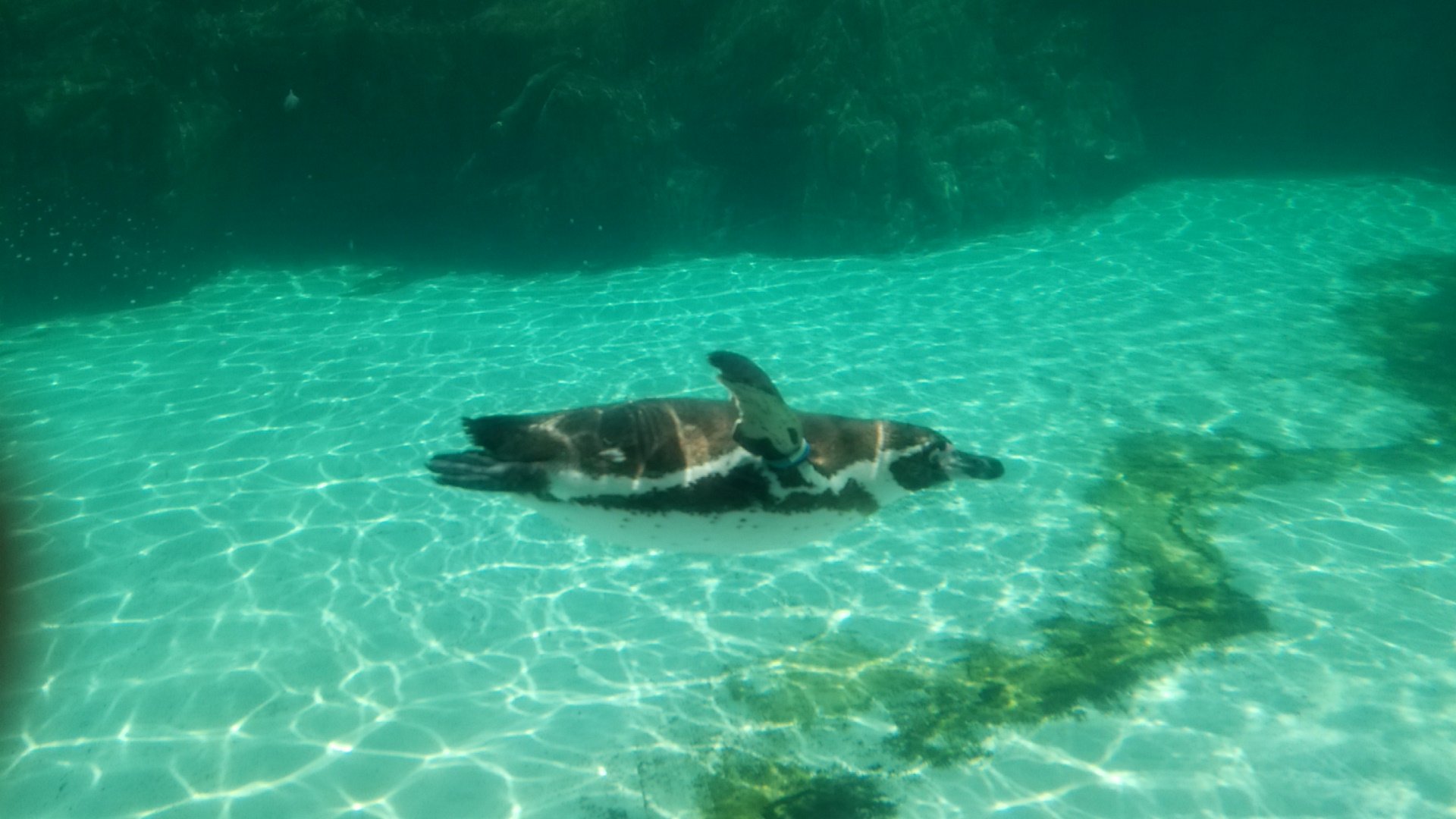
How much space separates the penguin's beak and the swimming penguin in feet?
1.77

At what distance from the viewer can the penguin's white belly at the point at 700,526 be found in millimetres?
3564

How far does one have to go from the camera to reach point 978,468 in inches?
161

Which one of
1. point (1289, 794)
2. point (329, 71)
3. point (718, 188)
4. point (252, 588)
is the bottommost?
point (1289, 794)

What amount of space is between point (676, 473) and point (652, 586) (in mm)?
4502

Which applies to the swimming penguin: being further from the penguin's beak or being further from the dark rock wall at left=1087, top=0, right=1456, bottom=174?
the dark rock wall at left=1087, top=0, right=1456, bottom=174

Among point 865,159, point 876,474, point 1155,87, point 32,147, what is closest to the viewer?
point 876,474

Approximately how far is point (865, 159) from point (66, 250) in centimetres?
1771

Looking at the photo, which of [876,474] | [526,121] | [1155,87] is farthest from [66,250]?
[1155,87]

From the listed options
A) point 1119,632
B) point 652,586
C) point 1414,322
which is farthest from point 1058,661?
point 1414,322

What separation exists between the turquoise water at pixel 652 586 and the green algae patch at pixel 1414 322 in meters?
0.55

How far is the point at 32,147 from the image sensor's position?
16594mm

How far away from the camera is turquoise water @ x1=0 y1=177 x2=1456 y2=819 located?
18.7 ft

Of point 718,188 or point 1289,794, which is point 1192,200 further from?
point 1289,794

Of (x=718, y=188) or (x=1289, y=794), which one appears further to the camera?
(x=718, y=188)
